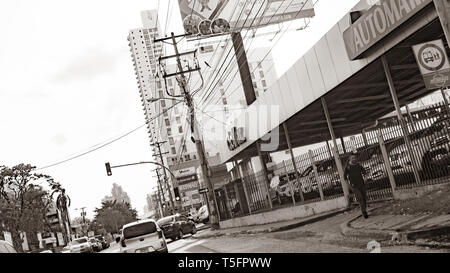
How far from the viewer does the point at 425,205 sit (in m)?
9.30

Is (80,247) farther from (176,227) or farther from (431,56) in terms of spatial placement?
(431,56)

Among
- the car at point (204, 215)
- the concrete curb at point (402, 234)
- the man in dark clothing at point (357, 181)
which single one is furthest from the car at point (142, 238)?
the car at point (204, 215)

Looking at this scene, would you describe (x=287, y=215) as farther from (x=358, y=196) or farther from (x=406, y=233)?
(x=406, y=233)

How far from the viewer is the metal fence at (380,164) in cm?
1043

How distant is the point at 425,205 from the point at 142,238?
952cm

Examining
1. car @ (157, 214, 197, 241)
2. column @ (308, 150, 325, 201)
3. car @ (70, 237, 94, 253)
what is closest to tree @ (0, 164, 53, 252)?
car @ (70, 237, 94, 253)

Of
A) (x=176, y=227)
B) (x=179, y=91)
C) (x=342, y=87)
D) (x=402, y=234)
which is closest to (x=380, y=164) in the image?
(x=342, y=87)

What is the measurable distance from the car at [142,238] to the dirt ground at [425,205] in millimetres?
7553

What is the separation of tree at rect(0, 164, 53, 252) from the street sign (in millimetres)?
25867

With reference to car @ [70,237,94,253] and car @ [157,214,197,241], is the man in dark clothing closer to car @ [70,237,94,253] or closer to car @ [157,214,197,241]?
car @ [157,214,197,241]

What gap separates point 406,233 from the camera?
7.39m

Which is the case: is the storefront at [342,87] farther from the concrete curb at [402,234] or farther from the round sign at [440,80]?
the concrete curb at [402,234]

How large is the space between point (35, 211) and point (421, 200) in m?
31.5
